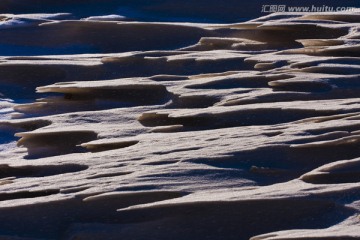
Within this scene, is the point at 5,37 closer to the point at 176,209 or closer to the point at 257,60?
the point at 257,60

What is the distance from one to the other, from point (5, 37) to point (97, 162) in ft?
5.60

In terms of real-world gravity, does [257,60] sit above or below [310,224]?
above

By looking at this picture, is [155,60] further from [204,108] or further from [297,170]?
[297,170]

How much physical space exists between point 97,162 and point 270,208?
627 millimetres

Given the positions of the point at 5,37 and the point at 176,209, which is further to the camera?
the point at 5,37

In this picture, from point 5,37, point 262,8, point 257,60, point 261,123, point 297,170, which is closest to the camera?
point 297,170

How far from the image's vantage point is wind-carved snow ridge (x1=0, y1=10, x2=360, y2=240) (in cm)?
221

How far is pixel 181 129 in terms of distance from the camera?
2.83 m

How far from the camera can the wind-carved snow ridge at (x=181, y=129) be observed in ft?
7.27

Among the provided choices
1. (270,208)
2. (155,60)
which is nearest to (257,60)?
(155,60)

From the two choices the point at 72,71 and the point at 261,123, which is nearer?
the point at 261,123

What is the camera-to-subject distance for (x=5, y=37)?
4.05 m

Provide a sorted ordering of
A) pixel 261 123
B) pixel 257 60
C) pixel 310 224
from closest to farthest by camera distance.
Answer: pixel 310 224 → pixel 261 123 → pixel 257 60

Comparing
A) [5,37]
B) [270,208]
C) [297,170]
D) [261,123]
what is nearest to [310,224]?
[270,208]
